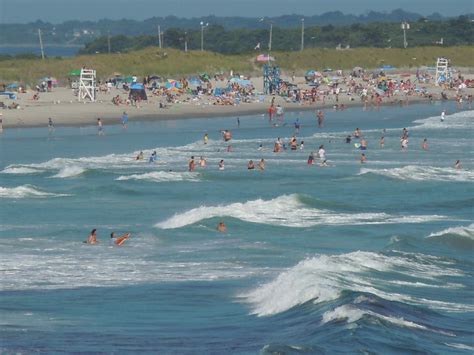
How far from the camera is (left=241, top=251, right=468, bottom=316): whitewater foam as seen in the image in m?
21.7

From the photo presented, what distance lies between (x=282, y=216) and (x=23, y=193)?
8521 mm

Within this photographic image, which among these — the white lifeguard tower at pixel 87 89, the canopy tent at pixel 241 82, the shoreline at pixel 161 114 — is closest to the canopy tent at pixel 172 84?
the canopy tent at pixel 241 82

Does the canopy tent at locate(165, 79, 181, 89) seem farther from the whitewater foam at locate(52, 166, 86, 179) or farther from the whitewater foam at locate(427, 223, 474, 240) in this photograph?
the whitewater foam at locate(427, 223, 474, 240)

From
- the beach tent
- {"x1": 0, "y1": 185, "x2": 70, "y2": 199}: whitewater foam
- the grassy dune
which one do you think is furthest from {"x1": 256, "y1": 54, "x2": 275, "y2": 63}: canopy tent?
{"x1": 0, "y1": 185, "x2": 70, "y2": 199}: whitewater foam

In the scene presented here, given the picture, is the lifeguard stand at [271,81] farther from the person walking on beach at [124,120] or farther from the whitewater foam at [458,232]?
the whitewater foam at [458,232]

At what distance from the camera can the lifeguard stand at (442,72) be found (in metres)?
88.2

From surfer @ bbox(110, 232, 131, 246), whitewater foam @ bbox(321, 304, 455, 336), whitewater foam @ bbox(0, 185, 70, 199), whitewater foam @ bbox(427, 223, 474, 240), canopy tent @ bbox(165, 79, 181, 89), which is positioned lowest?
whitewater foam @ bbox(0, 185, 70, 199)

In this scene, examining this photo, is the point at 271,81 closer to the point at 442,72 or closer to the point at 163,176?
the point at 442,72

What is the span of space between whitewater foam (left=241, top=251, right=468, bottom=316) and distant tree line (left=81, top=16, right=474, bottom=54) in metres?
97.7

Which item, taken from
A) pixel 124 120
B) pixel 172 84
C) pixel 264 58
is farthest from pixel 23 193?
pixel 264 58

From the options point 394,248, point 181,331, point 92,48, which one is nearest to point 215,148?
point 394,248

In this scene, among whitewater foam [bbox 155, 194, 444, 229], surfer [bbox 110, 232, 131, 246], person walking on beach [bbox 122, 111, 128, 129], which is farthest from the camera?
person walking on beach [bbox 122, 111, 128, 129]

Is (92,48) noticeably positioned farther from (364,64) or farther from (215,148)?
(215,148)

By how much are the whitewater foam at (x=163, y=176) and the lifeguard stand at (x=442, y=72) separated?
161 ft
